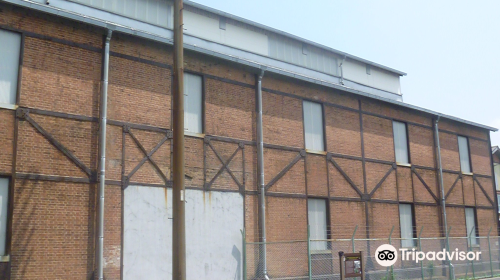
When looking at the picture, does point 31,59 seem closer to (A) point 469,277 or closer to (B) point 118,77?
(B) point 118,77

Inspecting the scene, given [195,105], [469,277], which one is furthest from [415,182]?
[195,105]

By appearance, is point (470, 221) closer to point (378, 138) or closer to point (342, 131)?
point (378, 138)

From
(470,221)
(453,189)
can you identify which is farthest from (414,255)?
(470,221)

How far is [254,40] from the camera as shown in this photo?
24.7 meters

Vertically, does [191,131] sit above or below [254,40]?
below

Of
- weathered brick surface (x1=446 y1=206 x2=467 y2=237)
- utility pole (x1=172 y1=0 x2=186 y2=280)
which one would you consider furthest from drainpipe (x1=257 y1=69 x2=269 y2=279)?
weathered brick surface (x1=446 y1=206 x2=467 y2=237)

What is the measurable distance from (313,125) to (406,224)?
6.52 metres

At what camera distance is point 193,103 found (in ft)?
57.7

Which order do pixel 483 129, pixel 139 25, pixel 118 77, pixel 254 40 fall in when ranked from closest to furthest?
pixel 118 77
pixel 139 25
pixel 254 40
pixel 483 129

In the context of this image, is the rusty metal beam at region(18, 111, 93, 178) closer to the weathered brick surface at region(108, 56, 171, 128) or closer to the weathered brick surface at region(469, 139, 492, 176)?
the weathered brick surface at region(108, 56, 171, 128)

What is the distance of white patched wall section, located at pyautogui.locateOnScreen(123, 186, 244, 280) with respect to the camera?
15.3 m

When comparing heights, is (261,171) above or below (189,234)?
above

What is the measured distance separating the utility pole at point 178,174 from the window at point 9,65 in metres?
5.16

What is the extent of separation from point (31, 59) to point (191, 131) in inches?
A: 201
